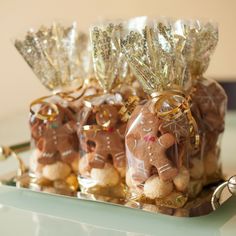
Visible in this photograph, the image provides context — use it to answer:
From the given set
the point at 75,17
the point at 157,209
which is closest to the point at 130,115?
the point at 157,209

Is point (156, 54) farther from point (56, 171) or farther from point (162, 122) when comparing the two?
point (56, 171)

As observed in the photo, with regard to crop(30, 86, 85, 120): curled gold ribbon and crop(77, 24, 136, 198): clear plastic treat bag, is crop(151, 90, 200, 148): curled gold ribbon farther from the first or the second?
crop(30, 86, 85, 120): curled gold ribbon

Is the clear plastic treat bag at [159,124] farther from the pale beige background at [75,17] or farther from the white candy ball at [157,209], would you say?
the pale beige background at [75,17]

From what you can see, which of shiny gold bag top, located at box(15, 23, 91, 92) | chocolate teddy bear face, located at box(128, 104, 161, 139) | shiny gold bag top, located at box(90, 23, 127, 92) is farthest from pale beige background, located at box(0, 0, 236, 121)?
chocolate teddy bear face, located at box(128, 104, 161, 139)

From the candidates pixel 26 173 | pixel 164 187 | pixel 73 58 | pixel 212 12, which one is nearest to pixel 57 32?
pixel 73 58

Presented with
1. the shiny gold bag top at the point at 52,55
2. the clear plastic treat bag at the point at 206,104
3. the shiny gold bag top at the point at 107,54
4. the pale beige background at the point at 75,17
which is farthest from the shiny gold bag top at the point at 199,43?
the pale beige background at the point at 75,17

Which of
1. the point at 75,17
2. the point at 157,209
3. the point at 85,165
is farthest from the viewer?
the point at 75,17
